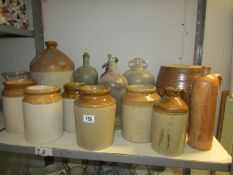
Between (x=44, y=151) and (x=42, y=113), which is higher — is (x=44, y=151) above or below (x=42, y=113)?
below

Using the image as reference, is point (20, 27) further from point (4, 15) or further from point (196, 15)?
point (196, 15)

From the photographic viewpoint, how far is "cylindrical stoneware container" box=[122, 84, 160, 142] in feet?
2.34

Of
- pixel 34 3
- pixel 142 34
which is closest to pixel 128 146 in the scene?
pixel 142 34

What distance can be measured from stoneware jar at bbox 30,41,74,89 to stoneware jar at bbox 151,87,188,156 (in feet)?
1.50

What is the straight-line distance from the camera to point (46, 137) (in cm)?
73

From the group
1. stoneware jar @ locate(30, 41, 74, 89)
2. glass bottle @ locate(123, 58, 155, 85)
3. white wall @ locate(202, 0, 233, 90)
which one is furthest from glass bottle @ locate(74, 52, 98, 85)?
white wall @ locate(202, 0, 233, 90)

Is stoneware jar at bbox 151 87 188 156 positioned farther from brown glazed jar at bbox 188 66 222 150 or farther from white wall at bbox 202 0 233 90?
white wall at bbox 202 0 233 90

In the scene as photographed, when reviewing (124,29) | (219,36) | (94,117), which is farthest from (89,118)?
(219,36)

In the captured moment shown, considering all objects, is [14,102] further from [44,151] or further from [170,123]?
[170,123]

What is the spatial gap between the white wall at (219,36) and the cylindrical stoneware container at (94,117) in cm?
66

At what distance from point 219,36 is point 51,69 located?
85cm

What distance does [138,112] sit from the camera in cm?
72

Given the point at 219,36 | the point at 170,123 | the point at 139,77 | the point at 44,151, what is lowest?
the point at 44,151

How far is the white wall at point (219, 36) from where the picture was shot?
3.35 ft
